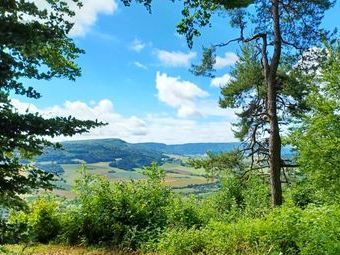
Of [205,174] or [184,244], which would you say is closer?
[184,244]

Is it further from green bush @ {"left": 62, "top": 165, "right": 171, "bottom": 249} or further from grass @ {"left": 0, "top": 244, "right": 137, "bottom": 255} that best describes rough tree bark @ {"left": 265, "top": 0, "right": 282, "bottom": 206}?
grass @ {"left": 0, "top": 244, "right": 137, "bottom": 255}

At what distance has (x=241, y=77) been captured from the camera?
1169 inches

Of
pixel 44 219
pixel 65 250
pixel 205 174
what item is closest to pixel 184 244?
pixel 65 250

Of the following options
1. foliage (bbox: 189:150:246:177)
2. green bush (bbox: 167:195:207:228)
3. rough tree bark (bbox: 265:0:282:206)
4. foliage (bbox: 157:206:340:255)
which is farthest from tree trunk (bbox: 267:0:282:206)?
foliage (bbox: 189:150:246:177)

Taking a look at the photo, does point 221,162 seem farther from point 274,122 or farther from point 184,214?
point 184,214

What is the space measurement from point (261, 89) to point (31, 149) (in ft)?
84.8

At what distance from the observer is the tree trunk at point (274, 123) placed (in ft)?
65.1

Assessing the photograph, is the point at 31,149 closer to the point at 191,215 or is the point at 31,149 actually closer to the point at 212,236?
the point at 212,236

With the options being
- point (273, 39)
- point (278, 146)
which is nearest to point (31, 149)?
point (278, 146)

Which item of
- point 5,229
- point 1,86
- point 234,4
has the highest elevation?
point 234,4

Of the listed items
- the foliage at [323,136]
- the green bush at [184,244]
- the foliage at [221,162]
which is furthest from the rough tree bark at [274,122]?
the foliage at [221,162]

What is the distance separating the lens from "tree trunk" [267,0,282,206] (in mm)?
19844

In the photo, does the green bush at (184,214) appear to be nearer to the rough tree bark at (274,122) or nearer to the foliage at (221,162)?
the rough tree bark at (274,122)

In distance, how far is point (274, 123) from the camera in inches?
780
